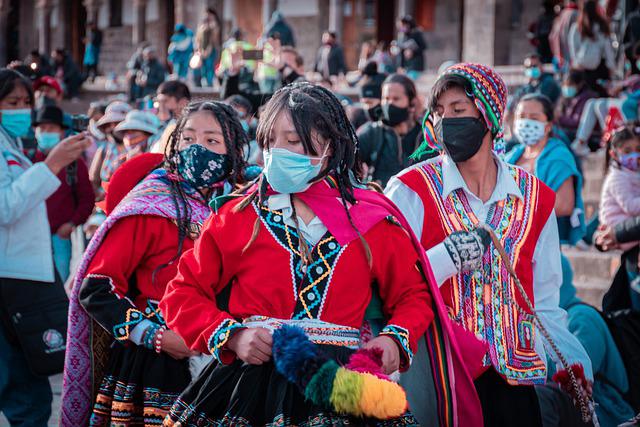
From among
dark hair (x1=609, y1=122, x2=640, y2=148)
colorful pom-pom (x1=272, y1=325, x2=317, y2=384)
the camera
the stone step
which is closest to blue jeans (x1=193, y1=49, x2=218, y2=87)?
the stone step

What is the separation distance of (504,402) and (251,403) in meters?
1.07

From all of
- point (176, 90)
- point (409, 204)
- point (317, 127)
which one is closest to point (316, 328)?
point (317, 127)

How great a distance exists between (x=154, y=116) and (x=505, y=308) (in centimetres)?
476

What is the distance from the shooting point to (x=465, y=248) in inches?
141

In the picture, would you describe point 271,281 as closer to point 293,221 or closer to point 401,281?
point 293,221

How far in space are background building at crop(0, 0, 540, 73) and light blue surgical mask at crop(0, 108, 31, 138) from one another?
A: 1870 cm

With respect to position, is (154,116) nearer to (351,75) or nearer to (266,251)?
(266,251)

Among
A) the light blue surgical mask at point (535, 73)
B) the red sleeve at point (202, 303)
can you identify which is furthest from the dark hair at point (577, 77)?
the red sleeve at point (202, 303)

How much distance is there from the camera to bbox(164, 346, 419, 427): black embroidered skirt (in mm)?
2986

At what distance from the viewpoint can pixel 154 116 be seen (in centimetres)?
796

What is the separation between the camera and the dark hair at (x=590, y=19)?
46.8ft

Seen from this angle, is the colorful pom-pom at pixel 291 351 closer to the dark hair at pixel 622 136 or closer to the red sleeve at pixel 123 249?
the red sleeve at pixel 123 249

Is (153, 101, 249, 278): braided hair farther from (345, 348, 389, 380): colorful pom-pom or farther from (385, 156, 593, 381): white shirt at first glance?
(345, 348, 389, 380): colorful pom-pom

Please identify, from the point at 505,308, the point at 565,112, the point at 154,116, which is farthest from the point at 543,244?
the point at 565,112
